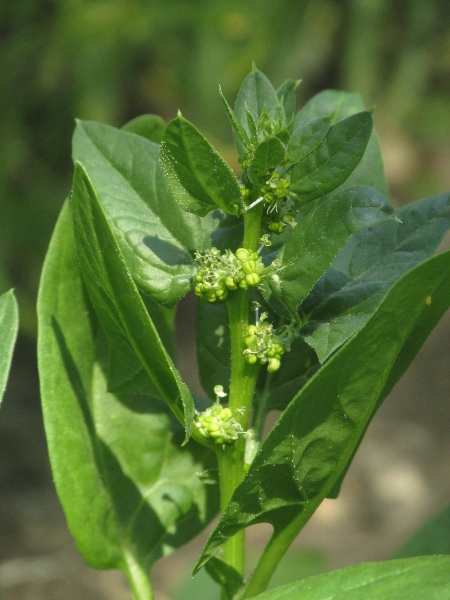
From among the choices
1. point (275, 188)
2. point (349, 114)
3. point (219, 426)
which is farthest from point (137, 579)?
point (349, 114)

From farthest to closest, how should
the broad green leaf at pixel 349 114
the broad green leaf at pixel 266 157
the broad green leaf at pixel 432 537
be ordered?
1. the broad green leaf at pixel 432 537
2. the broad green leaf at pixel 349 114
3. the broad green leaf at pixel 266 157

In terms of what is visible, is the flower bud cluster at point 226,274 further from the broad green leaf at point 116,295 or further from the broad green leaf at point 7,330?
the broad green leaf at point 7,330

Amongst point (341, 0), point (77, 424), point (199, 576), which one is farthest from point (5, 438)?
point (341, 0)

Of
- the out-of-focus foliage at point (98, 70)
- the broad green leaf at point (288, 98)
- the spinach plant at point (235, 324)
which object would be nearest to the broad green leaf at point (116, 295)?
the spinach plant at point (235, 324)

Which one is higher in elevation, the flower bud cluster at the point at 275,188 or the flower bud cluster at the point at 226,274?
the flower bud cluster at the point at 275,188

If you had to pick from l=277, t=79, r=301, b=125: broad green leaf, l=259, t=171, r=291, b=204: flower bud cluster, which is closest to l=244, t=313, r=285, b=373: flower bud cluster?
l=259, t=171, r=291, b=204: flower bud cluster

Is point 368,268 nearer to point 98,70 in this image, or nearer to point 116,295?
point 116,295

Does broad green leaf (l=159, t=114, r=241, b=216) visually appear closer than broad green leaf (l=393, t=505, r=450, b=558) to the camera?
Yes

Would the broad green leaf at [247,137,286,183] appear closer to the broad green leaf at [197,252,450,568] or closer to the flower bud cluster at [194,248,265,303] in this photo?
the flower bud cluster at [194,248,265,303]
